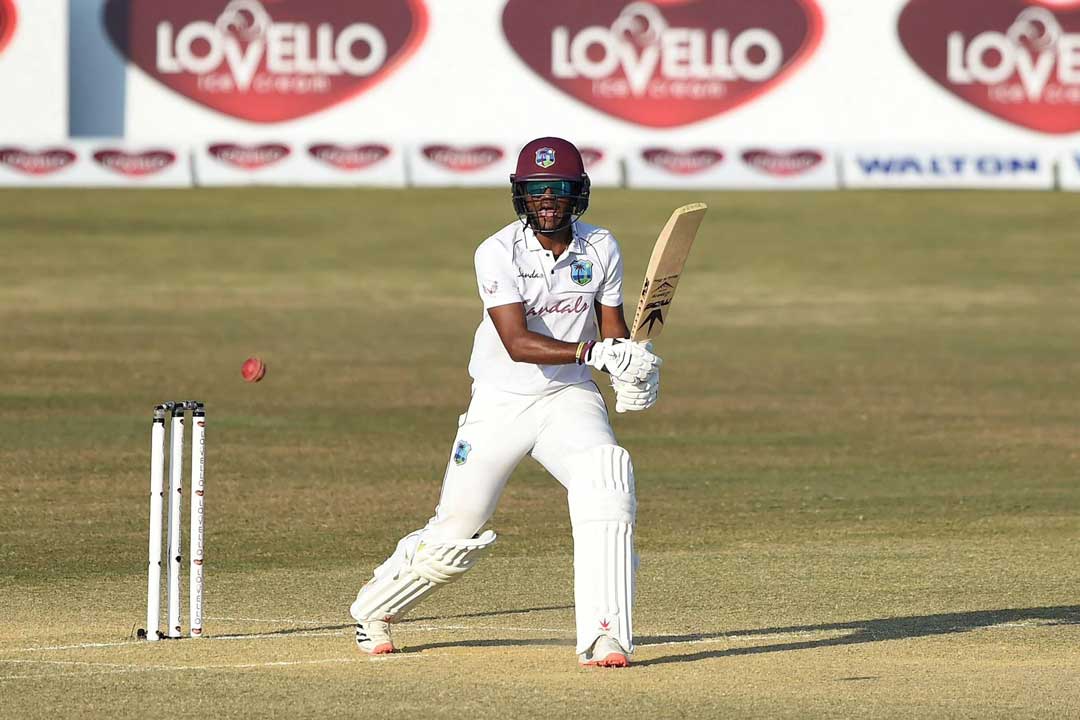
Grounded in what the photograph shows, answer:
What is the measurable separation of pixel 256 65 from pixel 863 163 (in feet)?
38.5

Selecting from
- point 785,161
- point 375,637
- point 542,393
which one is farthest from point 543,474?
point 785,161

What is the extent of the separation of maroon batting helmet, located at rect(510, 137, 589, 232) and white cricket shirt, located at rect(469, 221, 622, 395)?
0.31ft

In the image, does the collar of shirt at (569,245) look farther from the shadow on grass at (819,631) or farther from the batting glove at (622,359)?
the shadow on grass at (819,631)

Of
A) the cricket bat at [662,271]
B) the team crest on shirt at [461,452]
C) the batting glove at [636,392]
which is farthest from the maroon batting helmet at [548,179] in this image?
the team crest on shirt at [461,452]

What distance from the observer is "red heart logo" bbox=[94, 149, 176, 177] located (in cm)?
3994

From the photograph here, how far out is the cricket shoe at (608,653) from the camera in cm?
795

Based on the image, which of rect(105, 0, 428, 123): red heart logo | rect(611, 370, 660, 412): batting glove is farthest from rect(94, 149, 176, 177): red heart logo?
rect(611, 370, 660, 412): batting glove

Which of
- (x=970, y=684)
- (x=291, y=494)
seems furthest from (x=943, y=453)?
(x=970, y=684)

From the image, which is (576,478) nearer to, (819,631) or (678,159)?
(819,631)

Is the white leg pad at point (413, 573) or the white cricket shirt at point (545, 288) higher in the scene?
the white cricket shirt at point (545, 288)

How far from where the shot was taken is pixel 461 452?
8.26 metres

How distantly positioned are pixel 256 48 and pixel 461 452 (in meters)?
33.9

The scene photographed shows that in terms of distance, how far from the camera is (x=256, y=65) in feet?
135

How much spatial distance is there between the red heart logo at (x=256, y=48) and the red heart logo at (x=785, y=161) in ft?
24.8
